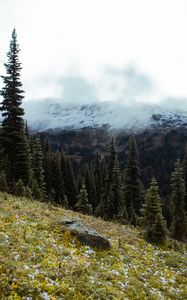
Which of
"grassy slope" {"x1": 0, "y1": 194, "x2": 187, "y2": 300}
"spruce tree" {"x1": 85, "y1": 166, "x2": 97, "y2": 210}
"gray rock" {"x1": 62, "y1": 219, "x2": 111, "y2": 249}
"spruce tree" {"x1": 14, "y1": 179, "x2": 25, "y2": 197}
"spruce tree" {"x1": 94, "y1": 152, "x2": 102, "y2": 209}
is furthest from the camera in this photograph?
"spruce tree" {"x1": 94, "y1": 152, "x2": 102, "y2": 209}

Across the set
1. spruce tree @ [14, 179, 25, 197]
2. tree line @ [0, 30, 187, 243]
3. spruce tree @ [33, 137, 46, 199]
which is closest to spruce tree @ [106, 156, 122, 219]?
tree line @ [0, 30, 187, 243]

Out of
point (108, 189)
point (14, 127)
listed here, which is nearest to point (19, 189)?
point (14, 127)

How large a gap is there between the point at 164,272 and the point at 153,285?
2705 millimetres

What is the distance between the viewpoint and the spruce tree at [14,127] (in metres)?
36.7

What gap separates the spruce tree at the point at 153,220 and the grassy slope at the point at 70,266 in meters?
2.17

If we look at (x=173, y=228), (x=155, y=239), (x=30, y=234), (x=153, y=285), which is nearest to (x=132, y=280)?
(x=153, y=285)

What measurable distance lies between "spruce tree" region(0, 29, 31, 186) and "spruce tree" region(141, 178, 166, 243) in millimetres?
16796

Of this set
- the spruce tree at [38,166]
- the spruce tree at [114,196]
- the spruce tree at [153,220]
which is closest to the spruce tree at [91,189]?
the spruce tree at [114,196]

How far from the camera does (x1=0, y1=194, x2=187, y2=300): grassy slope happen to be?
10.0 metres

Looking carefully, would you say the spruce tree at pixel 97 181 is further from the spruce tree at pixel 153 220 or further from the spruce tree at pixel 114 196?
the spruce tree at pixel 153 220

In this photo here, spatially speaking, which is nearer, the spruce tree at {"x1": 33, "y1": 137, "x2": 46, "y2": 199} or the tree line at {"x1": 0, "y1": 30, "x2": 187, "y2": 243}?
the tree line at {"x1": 0, "y1": 30, "x2": 187, "y2": 243}

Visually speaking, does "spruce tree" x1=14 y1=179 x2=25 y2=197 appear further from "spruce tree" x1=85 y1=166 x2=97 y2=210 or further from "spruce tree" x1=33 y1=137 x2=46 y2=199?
"spruce tree" x1=85 y1=166 x2=97 y2=210

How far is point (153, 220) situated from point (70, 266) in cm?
1250

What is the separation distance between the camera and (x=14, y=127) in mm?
37000
